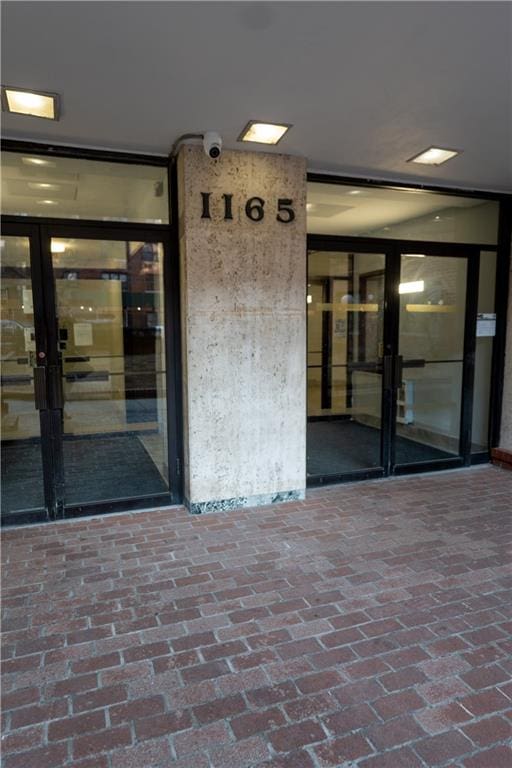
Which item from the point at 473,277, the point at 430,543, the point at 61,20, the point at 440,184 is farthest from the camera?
the point at 473,277

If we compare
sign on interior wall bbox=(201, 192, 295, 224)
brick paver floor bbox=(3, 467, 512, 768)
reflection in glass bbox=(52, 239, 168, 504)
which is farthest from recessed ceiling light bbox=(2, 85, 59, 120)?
brick paver floor bbox=(3, 467, 512, 768)

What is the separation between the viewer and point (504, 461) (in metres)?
5.03

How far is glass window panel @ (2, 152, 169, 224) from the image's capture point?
349cm

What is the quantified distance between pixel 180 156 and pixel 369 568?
318 centimetres

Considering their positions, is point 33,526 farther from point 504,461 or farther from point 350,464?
point 504,461

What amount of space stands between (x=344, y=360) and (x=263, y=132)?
224 cm

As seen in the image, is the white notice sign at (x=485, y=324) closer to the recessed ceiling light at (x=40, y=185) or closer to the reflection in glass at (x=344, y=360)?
the reflection in glass at (x=344, y=360)

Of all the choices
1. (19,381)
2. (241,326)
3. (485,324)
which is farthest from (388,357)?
(19,381)

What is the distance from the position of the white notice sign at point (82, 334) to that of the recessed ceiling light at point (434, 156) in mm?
2878

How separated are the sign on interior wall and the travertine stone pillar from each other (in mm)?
11

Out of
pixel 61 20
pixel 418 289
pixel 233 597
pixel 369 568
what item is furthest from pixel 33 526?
pixel 418 289

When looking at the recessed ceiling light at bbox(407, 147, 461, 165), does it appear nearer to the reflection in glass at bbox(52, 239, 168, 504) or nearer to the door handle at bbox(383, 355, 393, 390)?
the door handle at bbox(383, 355, 393, 390)

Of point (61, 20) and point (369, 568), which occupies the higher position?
point (61, 20)

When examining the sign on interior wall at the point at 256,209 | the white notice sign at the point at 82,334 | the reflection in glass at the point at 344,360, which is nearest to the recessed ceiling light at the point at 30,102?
the sign on interior wall at the point at 256,209
